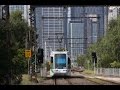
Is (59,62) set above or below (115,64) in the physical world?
above

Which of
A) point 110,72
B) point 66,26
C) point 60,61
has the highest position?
point 66,26

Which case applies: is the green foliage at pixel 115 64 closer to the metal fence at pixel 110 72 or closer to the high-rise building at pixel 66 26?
the metal fence at pixel 110 72

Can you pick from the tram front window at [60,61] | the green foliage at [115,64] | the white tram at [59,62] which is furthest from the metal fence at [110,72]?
the tram front window at [60,61]

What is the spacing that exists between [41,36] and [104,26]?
26.1 m

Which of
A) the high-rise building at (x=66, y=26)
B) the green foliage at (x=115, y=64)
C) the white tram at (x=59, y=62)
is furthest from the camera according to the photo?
the green foliage at (x=115, y=64)

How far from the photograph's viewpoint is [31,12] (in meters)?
33.5

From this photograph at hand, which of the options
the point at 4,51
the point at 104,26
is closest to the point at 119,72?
A: the point at 104,26

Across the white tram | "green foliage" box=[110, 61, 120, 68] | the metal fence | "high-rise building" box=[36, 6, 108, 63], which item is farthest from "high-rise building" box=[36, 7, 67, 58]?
the white tram

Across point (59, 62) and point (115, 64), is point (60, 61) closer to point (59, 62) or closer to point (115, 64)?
point (59, 62)

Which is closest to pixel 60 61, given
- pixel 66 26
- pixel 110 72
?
pixel 110 72

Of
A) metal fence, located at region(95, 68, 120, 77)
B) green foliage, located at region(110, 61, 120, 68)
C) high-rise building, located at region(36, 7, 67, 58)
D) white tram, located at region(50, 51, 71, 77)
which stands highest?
high-rise building, located at region(36, 7, 67, 58)

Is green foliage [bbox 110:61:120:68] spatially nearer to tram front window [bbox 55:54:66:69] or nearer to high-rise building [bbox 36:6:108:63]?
high-rise building [bbox 36:6:108:63]
